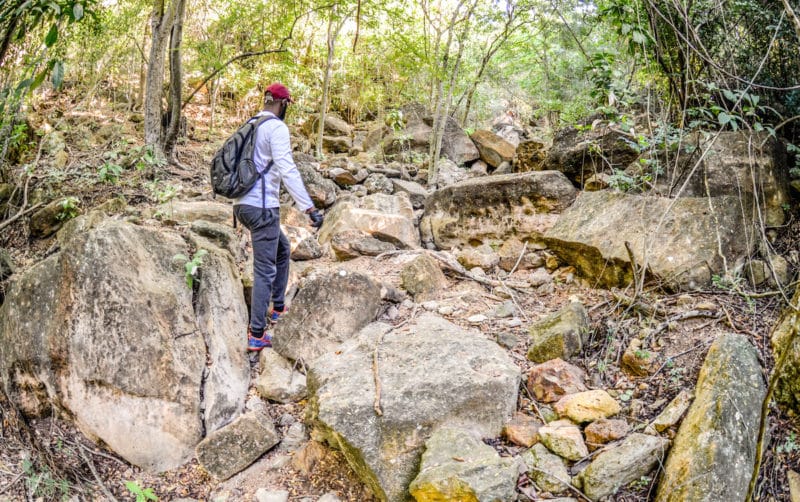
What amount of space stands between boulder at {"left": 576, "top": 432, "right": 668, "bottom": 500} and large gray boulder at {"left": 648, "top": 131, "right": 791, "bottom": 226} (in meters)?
2.25

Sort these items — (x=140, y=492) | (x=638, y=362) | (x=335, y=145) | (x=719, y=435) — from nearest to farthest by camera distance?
(x=719, y=435) < (x=140, y=492) < (x=638, y=362) < (x=335, y=145)

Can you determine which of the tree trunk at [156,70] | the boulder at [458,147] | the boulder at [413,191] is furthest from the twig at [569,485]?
the boulder at [458,147]

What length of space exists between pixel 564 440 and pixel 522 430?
0.28 m

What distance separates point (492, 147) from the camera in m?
9.22

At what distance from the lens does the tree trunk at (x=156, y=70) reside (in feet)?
22.8

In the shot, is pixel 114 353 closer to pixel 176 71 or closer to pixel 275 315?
pixel 275 315

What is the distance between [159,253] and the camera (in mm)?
3514

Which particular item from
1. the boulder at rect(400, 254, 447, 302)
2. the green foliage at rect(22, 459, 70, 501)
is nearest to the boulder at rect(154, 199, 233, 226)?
the boulder at rect(400, 254, 447, 302)

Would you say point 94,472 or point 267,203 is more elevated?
point 267,203

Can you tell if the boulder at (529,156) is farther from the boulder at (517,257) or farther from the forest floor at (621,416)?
the forest floor at (621,416)

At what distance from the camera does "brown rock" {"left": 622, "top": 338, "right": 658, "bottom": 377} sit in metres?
2.92

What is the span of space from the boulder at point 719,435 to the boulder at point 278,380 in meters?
2.40

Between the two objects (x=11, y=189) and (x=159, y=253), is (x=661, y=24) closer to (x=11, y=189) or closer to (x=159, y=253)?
(x=159, y=253)

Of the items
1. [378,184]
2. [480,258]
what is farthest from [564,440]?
[378,184]
